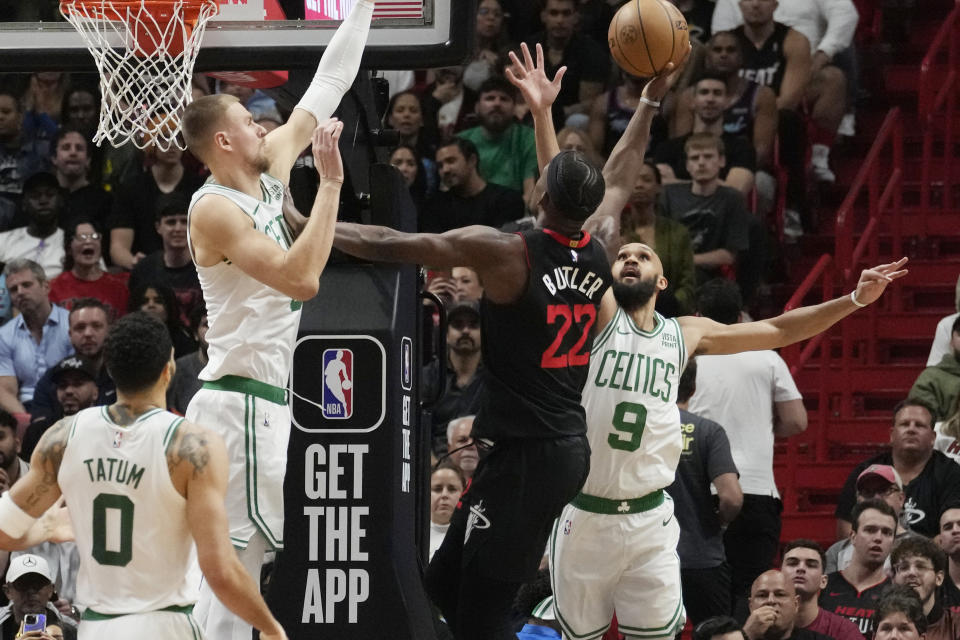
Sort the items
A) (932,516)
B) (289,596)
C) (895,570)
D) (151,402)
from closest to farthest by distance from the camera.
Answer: (151,402), (289,596), (895,570), (932,516)

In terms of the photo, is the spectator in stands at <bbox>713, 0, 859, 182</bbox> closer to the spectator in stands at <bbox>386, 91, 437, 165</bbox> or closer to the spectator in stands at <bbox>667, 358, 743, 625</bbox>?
the spectator in stands at <bbox>386, 91, 437, 165</bbox>

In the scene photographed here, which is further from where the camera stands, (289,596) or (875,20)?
(875,20)

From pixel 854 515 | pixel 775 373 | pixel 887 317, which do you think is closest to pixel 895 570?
pixel 854 515

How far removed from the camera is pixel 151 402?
5480 mm

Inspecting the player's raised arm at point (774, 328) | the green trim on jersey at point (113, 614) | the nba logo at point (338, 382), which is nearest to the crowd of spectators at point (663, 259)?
the nba logo at point (338, 382)

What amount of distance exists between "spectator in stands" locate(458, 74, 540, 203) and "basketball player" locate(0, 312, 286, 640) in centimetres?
789

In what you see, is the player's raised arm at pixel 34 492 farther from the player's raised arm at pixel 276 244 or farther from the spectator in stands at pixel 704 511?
the spectator in stands at pixel 704 511

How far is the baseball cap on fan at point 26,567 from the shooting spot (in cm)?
938

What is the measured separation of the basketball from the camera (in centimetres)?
779

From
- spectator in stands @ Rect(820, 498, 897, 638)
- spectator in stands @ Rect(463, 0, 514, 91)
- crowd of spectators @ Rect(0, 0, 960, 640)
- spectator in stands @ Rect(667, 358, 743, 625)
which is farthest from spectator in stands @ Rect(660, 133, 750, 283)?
spectator in stands @ Rect(820, 498, 897, 638)

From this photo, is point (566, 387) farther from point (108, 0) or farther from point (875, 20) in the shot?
point (875, 20)

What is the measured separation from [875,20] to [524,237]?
28.7ft

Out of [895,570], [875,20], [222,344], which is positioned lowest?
[895,570]

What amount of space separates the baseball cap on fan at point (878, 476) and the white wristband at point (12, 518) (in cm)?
617
